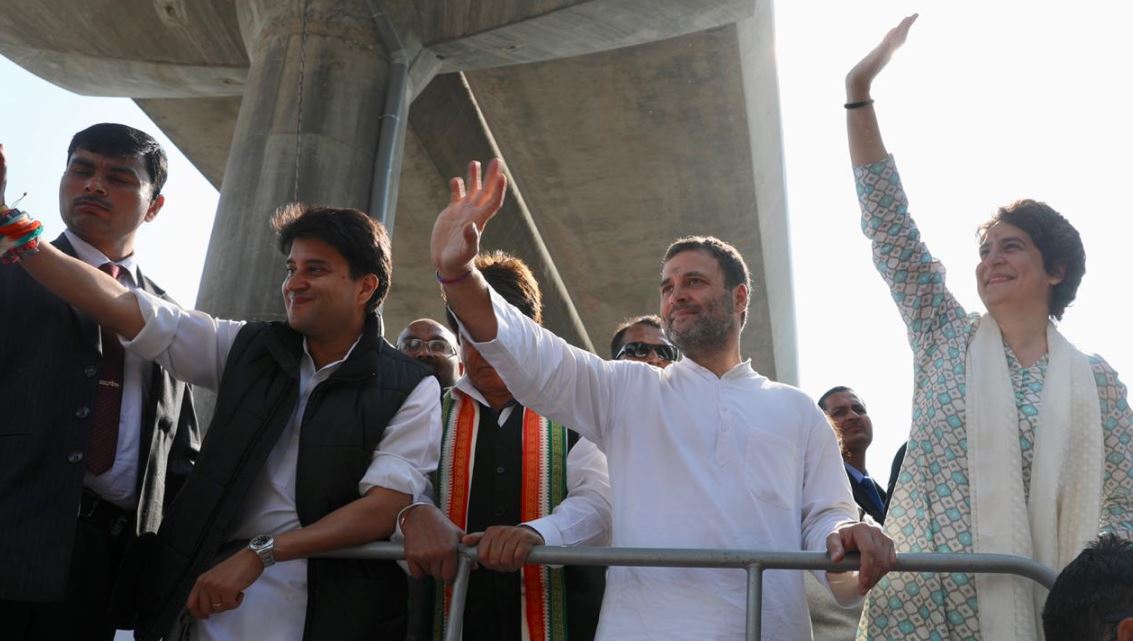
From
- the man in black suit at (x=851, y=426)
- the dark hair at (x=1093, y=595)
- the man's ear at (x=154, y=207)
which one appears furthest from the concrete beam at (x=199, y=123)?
the dark hair at (x=1093, y=595)

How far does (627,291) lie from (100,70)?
287 inches

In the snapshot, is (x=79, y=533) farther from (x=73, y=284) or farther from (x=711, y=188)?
(x=711, y=188)

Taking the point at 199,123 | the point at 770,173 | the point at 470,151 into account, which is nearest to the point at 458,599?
the point at 470,151

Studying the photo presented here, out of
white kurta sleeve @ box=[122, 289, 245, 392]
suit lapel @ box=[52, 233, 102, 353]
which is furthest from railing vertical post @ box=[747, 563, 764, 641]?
suit lapel @ box=[52, 233, 102, 353]

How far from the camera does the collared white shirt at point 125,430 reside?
3172 mm

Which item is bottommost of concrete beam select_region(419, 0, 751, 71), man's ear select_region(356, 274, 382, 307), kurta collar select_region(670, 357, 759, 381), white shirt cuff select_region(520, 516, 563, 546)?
white shirt cuff select_region(520, 516, 563, 546)

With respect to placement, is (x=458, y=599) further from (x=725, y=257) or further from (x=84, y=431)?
(x=725, y=257)

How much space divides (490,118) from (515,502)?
33.1 feet

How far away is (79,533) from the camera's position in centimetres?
308

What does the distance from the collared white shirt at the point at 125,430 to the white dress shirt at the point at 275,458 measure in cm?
14

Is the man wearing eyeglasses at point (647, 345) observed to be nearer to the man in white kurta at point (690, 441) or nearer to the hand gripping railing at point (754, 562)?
the man in white kurta at point (690, 441)

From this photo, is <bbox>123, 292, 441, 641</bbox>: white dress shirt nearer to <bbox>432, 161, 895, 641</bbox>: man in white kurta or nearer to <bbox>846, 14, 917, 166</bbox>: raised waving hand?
<bbox>432, 161, 895, 641</bbox>: man in white kurta

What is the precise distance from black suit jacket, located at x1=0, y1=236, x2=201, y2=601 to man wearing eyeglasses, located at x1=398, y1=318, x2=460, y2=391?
159 cm

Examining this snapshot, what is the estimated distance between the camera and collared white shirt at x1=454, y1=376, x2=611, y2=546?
322 cm
